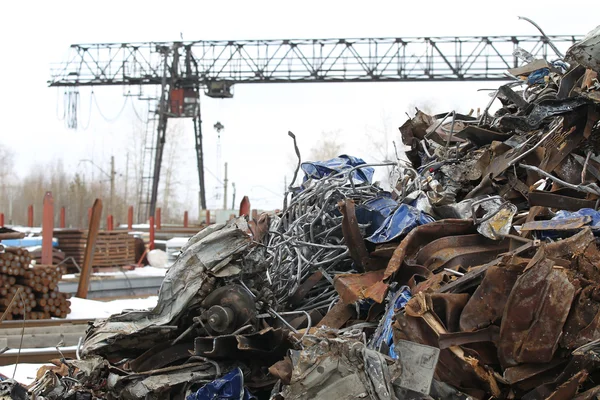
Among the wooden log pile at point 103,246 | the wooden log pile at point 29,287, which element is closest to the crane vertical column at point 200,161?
the wooden log pile at point 103,246

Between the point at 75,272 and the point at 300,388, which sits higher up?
the point at 300,388

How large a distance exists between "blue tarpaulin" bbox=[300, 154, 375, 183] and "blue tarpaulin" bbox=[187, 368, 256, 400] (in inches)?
85.7

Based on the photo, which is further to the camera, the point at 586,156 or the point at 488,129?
the point at 488,129

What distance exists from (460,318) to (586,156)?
6.32 ft

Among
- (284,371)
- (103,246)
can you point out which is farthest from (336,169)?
(103,246)

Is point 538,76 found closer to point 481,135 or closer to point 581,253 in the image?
point 481,135

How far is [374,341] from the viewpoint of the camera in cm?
390

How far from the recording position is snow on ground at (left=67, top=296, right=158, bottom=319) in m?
11.2

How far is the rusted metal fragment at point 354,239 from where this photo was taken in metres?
4.57

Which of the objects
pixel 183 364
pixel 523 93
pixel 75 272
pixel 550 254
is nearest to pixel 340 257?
pixel 183 364

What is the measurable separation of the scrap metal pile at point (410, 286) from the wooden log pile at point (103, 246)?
13.5 meters

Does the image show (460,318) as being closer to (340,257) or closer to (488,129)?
(340,257)

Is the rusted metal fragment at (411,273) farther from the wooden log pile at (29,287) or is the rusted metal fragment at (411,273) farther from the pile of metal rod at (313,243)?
the wooden log pile at (29,287)

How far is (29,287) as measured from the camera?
10.8 meters
